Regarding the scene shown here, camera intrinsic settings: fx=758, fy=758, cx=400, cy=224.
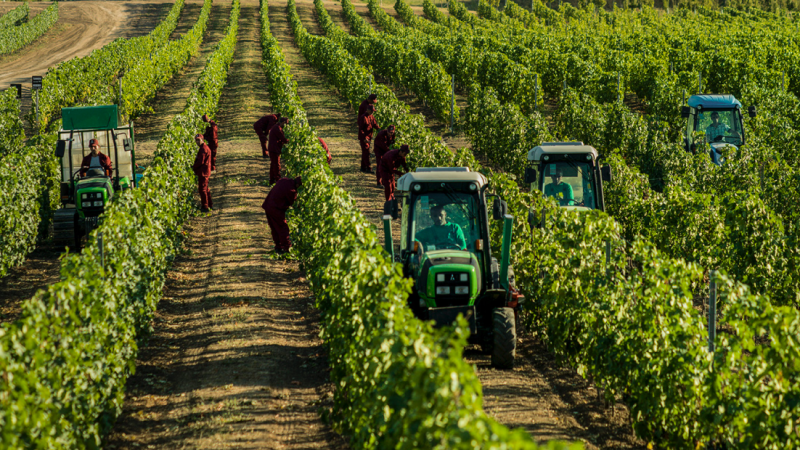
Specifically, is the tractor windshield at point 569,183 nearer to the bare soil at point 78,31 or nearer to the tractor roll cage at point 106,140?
the tractor roll cage at point 106,140

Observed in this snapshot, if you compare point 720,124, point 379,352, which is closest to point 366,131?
point 720,124

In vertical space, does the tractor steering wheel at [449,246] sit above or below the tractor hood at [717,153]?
above

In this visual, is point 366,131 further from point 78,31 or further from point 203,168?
point 78,31

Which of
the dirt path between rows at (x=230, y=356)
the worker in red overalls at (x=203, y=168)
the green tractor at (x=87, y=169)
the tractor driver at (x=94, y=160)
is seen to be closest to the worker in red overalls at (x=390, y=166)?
the dirt path between rows at (x=230, y=356)

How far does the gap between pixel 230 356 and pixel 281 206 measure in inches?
170

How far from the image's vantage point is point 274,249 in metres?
14.5

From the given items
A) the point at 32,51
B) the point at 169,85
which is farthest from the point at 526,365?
the point at 32,51

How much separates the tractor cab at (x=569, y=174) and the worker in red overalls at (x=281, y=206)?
4.11 meters

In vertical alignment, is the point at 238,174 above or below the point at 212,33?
below

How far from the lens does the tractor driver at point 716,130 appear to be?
59.4ft

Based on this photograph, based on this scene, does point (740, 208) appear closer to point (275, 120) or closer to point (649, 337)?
point (649, 337)

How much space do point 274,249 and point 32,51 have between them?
3968 centimetres

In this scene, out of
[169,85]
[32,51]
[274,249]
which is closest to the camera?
[274,249]

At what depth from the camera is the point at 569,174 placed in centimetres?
1271
